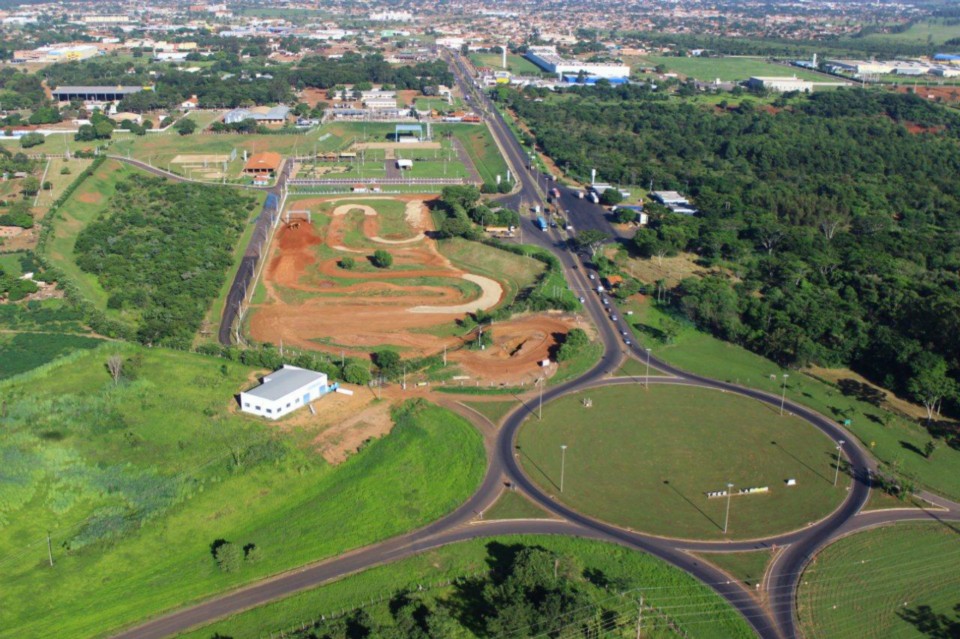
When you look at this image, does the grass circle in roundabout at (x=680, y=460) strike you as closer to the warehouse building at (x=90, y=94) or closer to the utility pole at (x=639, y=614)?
the utility pole at (x=639, y=614)

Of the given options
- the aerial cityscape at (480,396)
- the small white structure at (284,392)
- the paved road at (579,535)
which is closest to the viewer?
the paved road at (579,535)

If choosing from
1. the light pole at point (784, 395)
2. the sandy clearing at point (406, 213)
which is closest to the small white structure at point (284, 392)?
the light pole at point (784, 395)

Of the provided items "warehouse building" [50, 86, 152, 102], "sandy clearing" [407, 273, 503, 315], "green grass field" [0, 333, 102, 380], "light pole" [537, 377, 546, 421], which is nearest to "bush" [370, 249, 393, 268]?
"sandy clearing" [407, 273, 503, 315]

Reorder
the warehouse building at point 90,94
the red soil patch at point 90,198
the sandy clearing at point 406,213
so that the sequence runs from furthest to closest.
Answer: the warehouse building at point 90,94
the red soil patch at point 90,198
the sandy clearing at point 406,213

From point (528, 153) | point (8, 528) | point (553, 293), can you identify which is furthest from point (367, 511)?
point (528, 153)

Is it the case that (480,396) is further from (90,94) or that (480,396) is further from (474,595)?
(90,94)

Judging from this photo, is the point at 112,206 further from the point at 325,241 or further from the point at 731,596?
the point at 731,596
